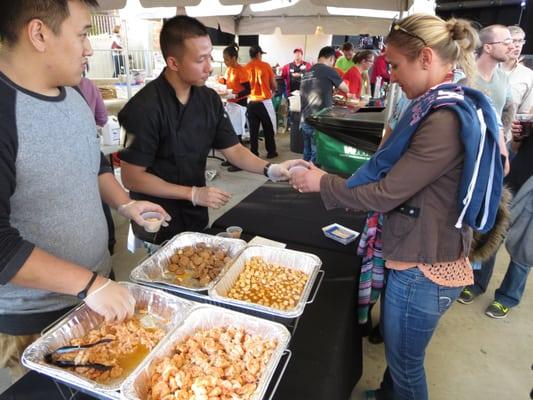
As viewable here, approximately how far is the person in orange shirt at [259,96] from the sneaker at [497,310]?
4175 mm

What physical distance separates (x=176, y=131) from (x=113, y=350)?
3.35ft

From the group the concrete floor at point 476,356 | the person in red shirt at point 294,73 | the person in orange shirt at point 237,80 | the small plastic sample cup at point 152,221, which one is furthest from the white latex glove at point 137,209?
the person in red shirt at point 294,73

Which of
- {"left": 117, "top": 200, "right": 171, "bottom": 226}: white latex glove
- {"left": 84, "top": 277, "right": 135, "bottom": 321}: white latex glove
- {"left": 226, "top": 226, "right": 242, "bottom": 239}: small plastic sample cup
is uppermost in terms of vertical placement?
{"left": 117, "top": 200, "right": 171, "bottom": 226}: white latex glove

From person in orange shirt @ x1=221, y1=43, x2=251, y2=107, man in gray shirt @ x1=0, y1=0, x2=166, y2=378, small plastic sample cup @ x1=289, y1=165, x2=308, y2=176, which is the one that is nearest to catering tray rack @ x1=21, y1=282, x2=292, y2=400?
man in gray shirt @ x1=0, y1=0, x2=166, y2=378

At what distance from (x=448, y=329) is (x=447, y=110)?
1925mm

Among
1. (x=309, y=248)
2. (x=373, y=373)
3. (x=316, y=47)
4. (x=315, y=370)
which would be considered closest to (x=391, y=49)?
(x=309, y=248)

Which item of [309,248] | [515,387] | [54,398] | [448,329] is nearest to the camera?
[54,398]

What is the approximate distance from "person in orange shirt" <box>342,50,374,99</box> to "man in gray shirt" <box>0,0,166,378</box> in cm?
559

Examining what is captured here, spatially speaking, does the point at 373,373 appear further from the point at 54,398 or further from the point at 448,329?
the point at 54,398

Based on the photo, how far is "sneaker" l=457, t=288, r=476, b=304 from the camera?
265cm

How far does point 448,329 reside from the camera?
2.38 metres

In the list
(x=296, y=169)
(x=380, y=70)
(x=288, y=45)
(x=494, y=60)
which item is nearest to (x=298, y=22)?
(x=380, y=70)

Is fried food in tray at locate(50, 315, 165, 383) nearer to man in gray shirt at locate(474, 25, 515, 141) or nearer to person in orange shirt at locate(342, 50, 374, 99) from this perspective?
man in gray shirt at locate(474, 25, 515, 141)

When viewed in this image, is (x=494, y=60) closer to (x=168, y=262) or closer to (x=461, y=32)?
(x=461, y=32)
